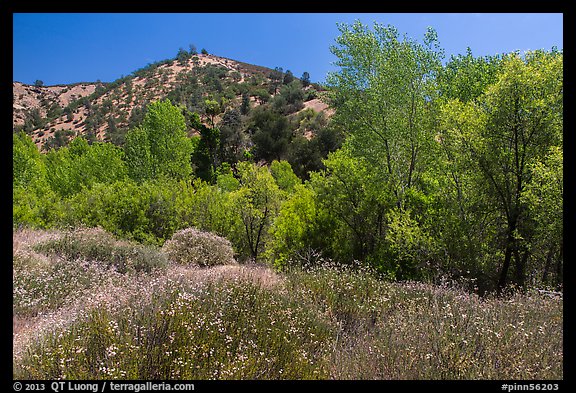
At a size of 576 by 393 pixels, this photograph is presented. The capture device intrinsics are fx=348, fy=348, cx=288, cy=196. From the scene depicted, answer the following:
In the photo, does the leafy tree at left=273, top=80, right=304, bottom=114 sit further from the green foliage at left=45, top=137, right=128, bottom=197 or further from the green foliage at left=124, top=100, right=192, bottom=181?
the green foliage at left=45, top=137, right=128, bottom=197

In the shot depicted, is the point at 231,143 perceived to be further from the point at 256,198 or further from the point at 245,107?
the point at 256,198

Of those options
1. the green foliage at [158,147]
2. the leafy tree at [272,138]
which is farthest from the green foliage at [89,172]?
the leafy tree at [272,138]

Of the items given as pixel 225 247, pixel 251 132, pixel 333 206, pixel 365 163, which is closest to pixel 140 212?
pixel 225 247

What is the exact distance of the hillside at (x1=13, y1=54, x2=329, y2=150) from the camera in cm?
6644

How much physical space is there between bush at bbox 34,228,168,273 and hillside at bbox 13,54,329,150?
171ft

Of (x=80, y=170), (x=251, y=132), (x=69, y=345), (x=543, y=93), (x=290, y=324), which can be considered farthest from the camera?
(x=251, y=132)

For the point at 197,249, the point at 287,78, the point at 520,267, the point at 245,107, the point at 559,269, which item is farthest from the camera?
the point at 287,78

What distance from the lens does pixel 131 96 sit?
77.3 m

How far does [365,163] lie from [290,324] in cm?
943

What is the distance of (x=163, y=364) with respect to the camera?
3.32m

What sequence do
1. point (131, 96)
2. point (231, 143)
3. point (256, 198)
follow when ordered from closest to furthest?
1. point (256, 198)
2. point (231, 143)
3. point (131, 96)

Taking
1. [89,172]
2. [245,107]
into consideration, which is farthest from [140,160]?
[245,107]

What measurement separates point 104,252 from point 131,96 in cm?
7694

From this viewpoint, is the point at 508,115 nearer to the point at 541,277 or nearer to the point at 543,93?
the point at 543,93
